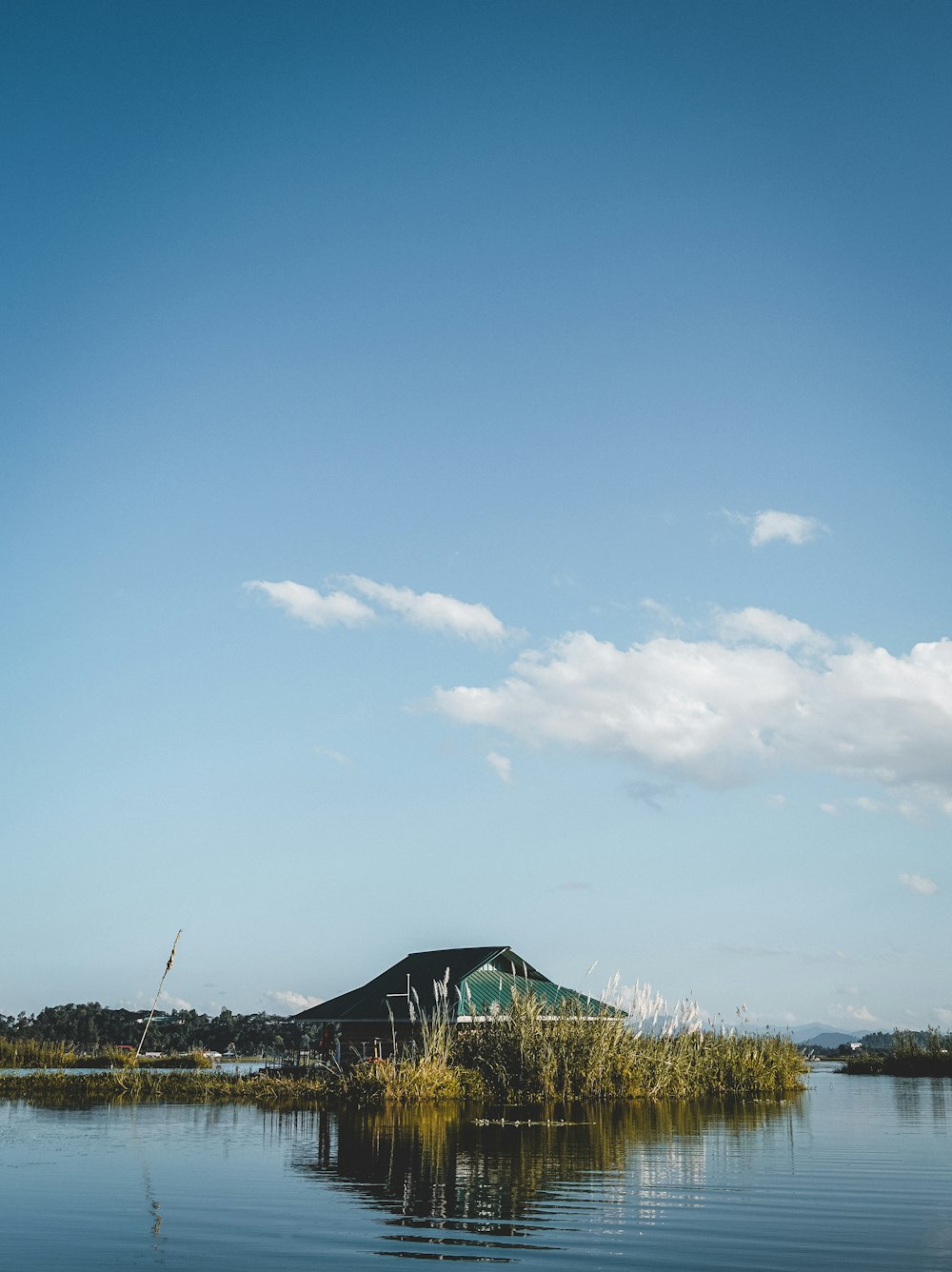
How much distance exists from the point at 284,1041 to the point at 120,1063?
32.5 m

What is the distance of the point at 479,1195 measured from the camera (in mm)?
10609

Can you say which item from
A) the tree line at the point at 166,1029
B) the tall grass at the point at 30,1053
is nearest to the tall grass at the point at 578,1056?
the tall grass at the point at 30,1053

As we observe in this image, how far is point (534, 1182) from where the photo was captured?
1159 centimetres

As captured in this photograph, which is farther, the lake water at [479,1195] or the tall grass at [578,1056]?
the tall grass at [578,1056]

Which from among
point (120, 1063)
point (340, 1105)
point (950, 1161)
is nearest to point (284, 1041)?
point (120, 1063)

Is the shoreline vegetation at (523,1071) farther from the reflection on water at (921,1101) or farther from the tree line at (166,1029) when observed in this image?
the tree line at (166,1029)

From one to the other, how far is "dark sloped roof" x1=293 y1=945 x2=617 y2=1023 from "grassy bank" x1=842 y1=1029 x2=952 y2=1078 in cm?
2172

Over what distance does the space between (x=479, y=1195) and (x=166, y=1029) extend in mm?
67632

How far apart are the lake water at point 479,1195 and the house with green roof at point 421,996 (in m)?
16.1

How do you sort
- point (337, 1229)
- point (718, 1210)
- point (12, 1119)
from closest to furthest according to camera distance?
point (337, 1229), point (718, 1210), point (12, 1119)

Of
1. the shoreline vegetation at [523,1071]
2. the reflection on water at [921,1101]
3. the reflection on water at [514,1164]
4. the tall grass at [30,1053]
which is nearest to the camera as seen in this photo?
the reflection on water at [514,1164]

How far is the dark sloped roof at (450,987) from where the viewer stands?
36281mm

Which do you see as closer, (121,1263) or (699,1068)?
(121,1263)

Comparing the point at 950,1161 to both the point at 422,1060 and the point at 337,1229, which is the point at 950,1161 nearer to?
the point at 337,1229
